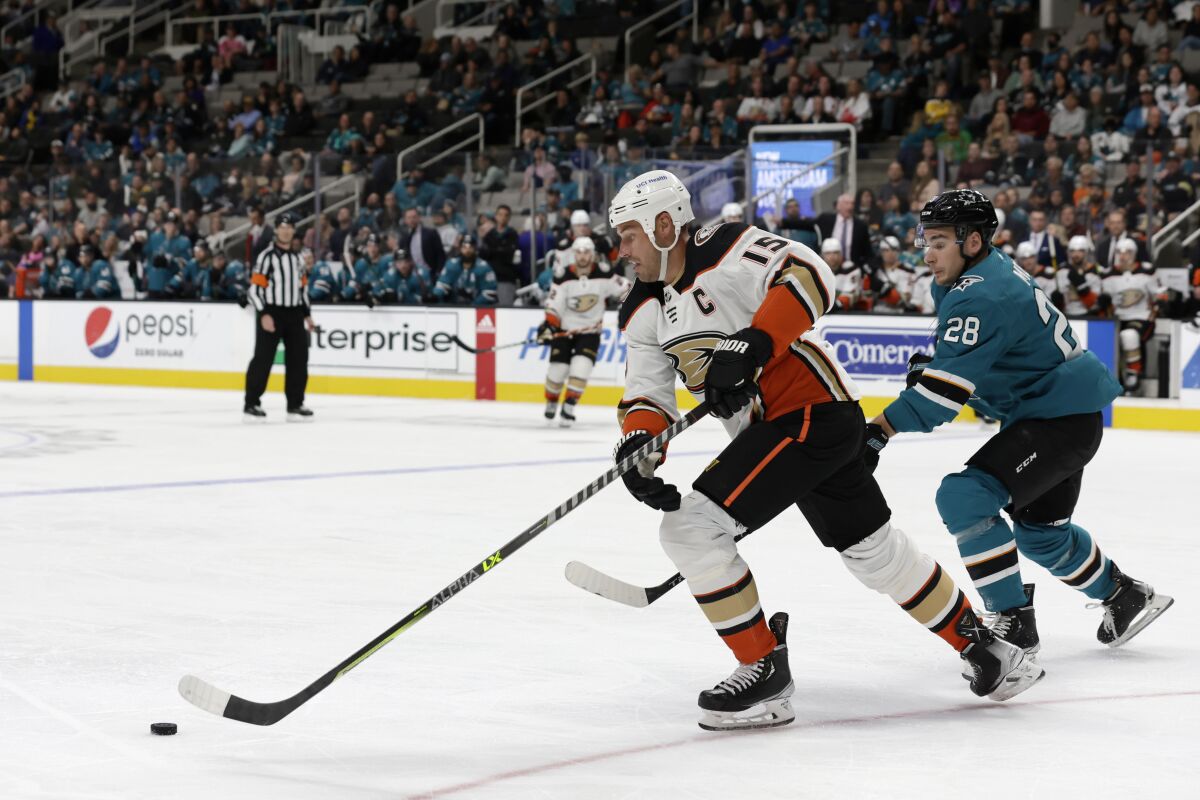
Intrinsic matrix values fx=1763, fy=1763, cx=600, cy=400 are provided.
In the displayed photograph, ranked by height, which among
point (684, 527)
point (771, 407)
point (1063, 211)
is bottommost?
point (684, 527)

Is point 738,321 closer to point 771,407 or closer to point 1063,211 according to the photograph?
point 771,407

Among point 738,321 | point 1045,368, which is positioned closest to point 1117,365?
point 1045,368

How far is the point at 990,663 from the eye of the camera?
3.81 metres

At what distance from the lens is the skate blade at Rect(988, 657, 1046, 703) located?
12.6ft

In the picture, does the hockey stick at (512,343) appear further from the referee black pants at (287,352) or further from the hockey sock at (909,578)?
the hockey sock at (909,578)

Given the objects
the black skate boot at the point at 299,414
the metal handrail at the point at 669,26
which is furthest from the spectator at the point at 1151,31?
the black skate boot at the point at 299,414

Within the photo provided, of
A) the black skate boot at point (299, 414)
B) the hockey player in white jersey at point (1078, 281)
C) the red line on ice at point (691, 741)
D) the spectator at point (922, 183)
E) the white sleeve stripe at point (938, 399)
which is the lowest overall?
the black skate boot at point (299, 414)

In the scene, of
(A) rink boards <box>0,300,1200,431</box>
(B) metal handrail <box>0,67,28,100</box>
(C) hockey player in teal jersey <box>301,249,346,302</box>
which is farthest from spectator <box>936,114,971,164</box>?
(B) metal handrail <box>0,67,28,100</box>

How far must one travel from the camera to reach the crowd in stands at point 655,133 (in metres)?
13.0

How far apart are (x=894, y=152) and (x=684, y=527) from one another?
1042 centimetres

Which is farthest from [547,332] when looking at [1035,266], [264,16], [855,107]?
[264,16]

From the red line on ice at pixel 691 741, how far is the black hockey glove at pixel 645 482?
0.47 metres

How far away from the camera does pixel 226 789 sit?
3.13 meters

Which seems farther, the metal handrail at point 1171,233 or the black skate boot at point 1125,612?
the metal handrail at point 1171,233
